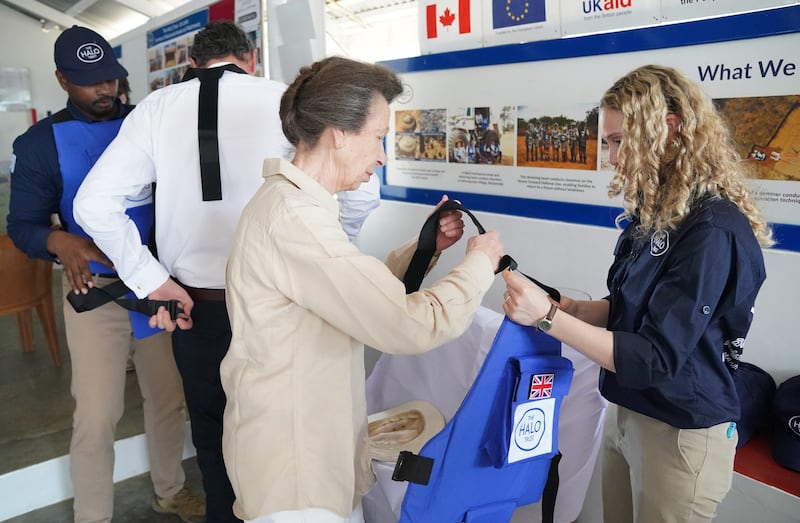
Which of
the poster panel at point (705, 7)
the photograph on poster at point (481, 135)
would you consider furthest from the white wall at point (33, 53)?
the poster panel at point (705, 7)

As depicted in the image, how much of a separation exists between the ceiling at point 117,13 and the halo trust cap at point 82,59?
431 centimetres

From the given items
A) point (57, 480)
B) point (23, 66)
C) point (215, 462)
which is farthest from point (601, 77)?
point (23, 66)

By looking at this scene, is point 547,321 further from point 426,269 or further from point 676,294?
point 426,269

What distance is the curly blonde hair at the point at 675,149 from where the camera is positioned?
47.0 inches

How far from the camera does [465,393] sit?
2.06 metres

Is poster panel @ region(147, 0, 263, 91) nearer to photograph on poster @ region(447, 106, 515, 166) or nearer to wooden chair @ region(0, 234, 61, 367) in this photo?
photograph on poster @ region(447, 106, 515, 166)

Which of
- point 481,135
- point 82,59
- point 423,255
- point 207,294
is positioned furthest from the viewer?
point 481,135

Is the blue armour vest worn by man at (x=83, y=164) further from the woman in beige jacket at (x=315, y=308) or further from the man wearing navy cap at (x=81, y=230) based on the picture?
the woman in beige jacket at (x=315, y=308)

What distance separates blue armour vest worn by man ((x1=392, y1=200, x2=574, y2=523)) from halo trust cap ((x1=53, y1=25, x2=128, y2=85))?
55.3 inches

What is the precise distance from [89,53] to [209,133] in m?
0.71

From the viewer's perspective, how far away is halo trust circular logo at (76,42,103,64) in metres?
1.99

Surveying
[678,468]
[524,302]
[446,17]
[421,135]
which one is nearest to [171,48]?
[421,135]

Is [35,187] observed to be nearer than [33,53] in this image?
Yes

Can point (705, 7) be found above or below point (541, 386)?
above
